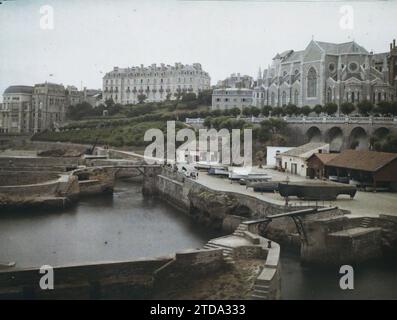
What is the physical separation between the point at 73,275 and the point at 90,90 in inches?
2409

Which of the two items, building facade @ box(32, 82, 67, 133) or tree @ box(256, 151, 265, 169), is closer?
tree @ box(256, 151, 265, 169)

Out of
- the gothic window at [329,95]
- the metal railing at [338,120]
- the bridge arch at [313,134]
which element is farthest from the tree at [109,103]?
the bridge arch at [313,134]

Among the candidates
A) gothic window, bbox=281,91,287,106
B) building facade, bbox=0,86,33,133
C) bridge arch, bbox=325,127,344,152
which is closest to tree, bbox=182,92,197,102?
gothic window, bbox=281,91,287,106

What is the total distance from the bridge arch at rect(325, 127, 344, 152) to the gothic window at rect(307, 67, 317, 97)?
8261 mm

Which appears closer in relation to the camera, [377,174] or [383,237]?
[383,237]

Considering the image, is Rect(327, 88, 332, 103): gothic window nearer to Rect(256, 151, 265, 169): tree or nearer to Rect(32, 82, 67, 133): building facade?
Rect(256, 151, 265, 169): tree

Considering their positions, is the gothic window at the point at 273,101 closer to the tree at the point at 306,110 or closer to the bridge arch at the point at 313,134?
the tree at the point at 306,110

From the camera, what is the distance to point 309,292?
9.73m

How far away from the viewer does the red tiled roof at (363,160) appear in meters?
15.8

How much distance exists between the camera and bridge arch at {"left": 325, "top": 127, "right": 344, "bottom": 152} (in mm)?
25147

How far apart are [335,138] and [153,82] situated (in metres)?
31.8

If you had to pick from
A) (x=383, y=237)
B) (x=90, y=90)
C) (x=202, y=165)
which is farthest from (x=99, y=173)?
(x=90, y=90)

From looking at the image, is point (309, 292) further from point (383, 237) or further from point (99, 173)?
point (99, 173)

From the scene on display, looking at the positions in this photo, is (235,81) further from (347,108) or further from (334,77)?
(347,108)
